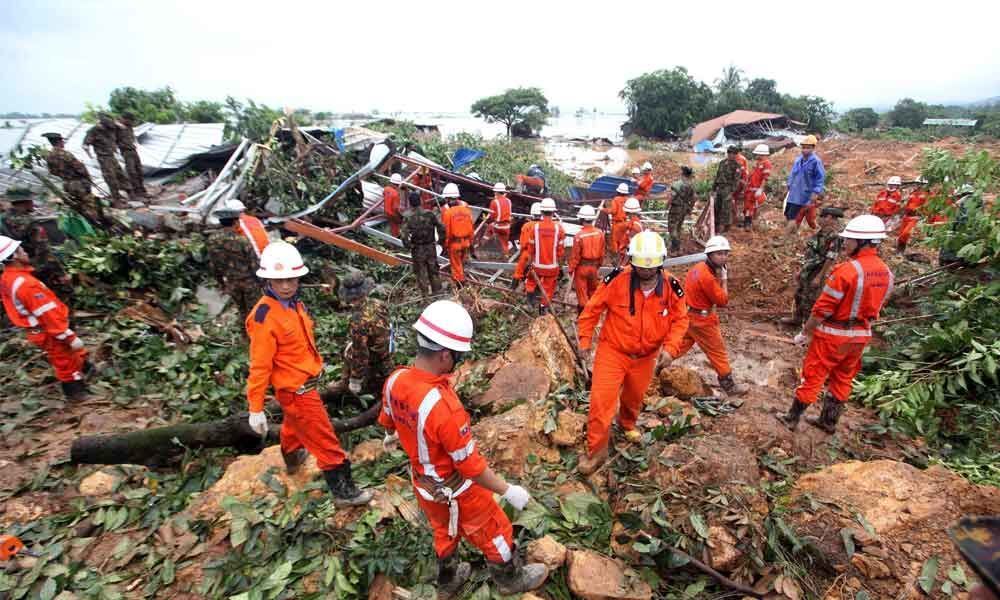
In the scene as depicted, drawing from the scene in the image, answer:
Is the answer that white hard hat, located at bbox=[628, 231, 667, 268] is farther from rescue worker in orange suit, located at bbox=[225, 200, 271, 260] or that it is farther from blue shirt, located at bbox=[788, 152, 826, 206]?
blue shirt, located at bbox=[788, 152, 826, 206]

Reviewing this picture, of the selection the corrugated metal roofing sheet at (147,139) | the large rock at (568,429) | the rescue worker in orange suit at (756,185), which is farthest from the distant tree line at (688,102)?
the large rock at (568,429)

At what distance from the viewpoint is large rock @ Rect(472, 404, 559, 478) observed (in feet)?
11.4

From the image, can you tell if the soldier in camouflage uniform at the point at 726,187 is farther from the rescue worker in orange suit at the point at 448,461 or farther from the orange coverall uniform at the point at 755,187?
the rescue worker in orange suit at the point at 448,461

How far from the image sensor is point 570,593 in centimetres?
253

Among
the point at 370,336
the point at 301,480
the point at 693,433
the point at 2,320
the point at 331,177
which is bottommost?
the point at 301,480

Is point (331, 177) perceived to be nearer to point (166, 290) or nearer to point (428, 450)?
point (166, 290)

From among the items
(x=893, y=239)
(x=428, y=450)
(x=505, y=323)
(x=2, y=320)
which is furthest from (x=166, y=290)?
(x=893, y=239)

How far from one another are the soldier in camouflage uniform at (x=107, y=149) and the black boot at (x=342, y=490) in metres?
7.57

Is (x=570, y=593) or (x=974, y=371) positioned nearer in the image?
(x=570, y=593)

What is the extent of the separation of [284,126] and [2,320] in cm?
620

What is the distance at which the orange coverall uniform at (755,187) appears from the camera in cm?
909

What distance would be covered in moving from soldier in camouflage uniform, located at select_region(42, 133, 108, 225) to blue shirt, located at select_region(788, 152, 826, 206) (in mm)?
11239

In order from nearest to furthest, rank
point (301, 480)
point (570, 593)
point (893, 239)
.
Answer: point (570, 593) < point (301, 480) < point (893, 239)

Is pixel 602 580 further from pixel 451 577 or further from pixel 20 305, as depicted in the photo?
pixel 20 305
